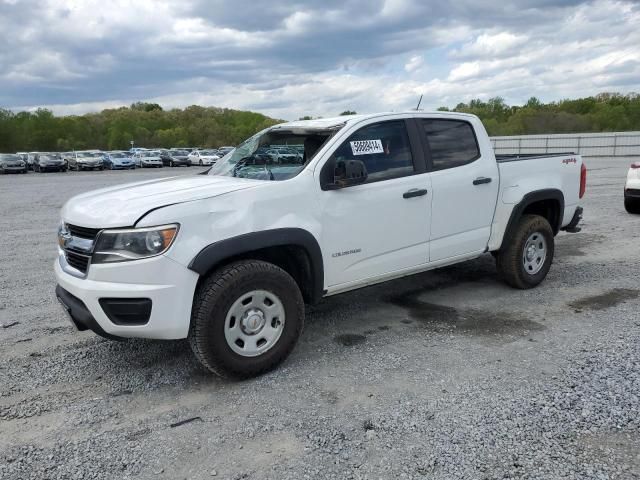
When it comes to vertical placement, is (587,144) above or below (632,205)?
above

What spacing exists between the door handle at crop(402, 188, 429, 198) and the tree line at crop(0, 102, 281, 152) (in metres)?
85.8

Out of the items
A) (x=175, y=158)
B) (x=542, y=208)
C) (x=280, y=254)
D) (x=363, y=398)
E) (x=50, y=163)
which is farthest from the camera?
(x=175, y=158)

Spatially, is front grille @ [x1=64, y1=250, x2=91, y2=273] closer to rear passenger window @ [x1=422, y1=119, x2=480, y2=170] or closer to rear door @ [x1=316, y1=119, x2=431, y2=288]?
rear door @ [x1=316, y1=119, x2=431, y2=288]

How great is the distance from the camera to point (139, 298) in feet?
11.4

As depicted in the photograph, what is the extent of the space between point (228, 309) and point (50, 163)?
136 ft

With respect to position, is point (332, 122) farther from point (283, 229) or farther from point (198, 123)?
point (198, 123)

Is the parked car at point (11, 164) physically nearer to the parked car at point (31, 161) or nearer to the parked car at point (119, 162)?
the parked car at point (31, 161)

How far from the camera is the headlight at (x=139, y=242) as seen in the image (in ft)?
11.4

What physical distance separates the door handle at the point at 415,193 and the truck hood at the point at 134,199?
51.3 inches

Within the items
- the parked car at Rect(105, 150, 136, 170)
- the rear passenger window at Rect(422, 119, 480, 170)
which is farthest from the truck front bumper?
the parked car at Rect(105, 150, 136, 170)

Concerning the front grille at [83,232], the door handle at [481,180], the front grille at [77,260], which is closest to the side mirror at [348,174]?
the door handle at [481,180]

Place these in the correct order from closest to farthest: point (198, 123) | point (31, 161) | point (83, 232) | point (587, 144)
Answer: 1. point (83, 232)
2. point (587, 144)
3. point (31, 161)
4. point (198, 123)

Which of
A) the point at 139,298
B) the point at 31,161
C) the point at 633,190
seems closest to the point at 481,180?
the point at 139,298

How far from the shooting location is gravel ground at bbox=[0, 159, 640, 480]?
115 inches
